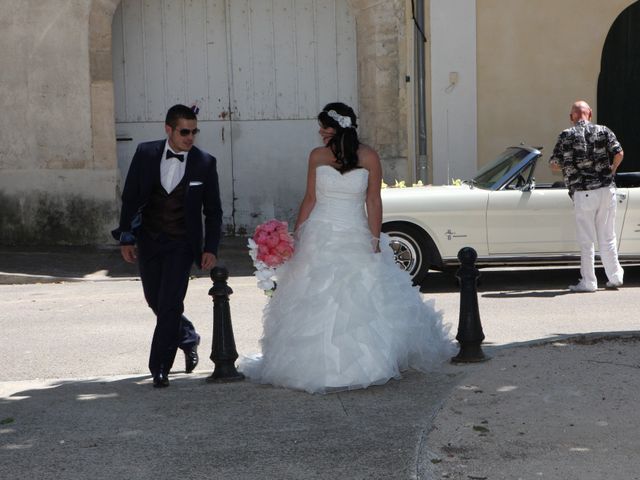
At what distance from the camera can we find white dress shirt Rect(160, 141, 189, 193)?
7172mm

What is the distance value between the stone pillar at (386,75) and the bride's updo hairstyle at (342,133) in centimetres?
906

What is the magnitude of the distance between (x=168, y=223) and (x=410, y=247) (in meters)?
4.82

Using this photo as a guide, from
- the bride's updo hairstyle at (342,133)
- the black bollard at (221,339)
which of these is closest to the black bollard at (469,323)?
the bride's updo hairstyle at (342,133)

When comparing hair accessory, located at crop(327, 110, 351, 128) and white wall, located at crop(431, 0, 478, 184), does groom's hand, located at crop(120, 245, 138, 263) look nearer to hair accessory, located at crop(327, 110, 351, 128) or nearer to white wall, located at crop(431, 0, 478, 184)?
hair accessory, located at crop(327, 110, 351, 128)

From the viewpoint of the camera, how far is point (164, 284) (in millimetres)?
7047

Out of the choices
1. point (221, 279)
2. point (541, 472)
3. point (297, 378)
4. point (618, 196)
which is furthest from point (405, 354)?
point (618, 196)

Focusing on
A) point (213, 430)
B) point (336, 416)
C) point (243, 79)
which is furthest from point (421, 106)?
point (213, 430)

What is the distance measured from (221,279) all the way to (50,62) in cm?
968

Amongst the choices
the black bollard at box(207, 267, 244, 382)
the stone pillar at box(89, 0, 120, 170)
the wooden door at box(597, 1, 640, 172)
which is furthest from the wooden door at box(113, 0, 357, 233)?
the black bollard at box(207, 267, 244, 382)

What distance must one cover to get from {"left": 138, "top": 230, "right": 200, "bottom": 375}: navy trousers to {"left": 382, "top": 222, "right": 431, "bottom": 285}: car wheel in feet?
15.2

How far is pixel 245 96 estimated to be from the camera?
55.0 feet

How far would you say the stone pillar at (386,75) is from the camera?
1611 centimetres

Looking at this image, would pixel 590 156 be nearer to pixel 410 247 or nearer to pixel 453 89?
pixel 410 247

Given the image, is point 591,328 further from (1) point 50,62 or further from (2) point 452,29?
(1) point 50,62
